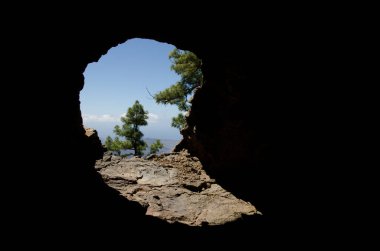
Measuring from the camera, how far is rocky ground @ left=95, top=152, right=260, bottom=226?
23.2ft

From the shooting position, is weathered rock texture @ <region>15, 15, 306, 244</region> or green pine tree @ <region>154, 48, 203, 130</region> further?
green pine tree @ <region>154, 48, 203, 130</region>

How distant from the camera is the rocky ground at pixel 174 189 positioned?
23.2 ft

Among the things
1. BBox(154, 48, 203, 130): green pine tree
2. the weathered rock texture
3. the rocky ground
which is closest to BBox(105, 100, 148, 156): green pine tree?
BBox(154, 48, 203, 130): green pine tree

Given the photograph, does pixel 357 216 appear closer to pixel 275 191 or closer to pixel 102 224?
pixel 275 191

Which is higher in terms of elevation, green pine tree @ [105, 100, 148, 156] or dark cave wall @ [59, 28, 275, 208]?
green pine tree @ [105, 100, 148, 156]

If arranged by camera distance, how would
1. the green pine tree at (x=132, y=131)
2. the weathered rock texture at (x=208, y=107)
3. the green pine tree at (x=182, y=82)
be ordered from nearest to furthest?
the weathered rock texture at (x=208, y=107)
the green pine tree at (x=182, y=82)
the green pine tree at (x=132, y=131)

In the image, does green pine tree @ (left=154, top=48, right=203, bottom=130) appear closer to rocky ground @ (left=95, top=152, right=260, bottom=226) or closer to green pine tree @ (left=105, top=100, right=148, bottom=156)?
green pine tree @ (left=105, top=100, right=148, bottom=156)

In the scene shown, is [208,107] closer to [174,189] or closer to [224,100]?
[224,100]

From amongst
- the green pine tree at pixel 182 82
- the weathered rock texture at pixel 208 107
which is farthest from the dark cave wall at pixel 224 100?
the green pine tree at pixel 182 82

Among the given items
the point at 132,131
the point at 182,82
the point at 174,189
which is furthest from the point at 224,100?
the point at 132,131

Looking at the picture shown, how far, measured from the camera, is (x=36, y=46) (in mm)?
4984

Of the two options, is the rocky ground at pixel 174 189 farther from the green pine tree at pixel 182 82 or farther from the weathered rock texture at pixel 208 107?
the green pine tree at pixel 182 82

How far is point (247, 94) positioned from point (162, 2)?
3.69 m

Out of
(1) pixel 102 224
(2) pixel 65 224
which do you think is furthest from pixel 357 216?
(2) pixel 65 224
